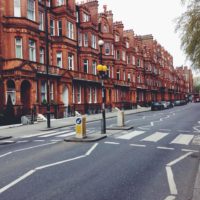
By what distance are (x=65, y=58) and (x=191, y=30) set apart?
1811 cm

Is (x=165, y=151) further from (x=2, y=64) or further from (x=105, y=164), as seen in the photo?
(x=2, y=64)

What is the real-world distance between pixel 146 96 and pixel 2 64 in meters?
47.5

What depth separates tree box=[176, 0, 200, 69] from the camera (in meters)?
19.0

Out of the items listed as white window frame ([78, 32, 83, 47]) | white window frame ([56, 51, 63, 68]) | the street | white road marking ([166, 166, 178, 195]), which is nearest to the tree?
the street

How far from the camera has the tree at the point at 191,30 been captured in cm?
1900

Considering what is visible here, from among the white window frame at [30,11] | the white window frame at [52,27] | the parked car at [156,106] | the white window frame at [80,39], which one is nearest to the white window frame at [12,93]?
the white window frame at [30,11]

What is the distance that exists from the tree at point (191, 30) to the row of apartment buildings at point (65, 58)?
14.5 m

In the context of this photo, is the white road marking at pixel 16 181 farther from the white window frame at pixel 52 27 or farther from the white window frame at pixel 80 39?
the white window frame at pixel 80 39

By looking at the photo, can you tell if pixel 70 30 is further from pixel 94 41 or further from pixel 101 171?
pixel 101 171

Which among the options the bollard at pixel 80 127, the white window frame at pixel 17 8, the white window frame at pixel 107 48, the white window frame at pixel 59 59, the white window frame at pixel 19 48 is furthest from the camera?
the white window frame at pixel 107 48

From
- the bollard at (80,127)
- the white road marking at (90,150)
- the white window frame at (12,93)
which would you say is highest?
the white window frame at (12,93)

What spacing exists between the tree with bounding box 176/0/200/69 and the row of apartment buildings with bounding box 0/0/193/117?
1447cm

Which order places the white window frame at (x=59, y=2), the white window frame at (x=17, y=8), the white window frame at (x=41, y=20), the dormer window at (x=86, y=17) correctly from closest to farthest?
the white window frame at (x=17, y=8), the white window frame at (x=41, y=20), the white window frame at (x=59, y=2), the dormer window at (x=86, y=17)

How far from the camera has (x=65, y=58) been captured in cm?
3400
